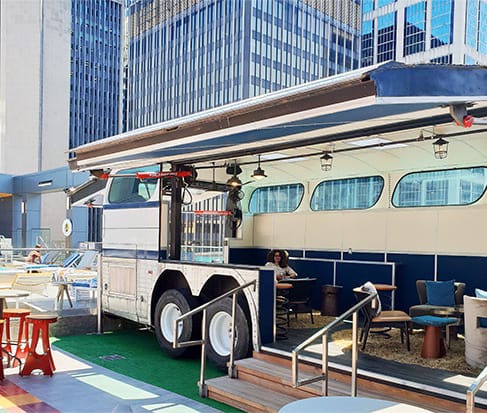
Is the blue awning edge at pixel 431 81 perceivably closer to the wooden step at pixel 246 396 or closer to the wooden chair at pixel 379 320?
the wooden chair at pixel 379 320

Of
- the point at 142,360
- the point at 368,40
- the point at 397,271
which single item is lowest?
the point at 142,360

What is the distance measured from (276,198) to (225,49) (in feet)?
211

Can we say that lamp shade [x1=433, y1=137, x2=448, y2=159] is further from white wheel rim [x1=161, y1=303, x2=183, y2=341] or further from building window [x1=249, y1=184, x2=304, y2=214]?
white wheel rim [x1=161, y1=303, x2=183, y2=341]

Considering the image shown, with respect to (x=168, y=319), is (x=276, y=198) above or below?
above

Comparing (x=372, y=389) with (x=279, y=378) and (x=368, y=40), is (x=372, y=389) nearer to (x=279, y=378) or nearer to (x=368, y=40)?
(x=279, y=378)

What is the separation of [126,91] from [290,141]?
3367 inches

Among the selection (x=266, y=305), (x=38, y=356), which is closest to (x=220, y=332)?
(x=266, y=305)

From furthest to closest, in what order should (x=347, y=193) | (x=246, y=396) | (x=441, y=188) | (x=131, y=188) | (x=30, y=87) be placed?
(x=30, y=87), (x=347, y=193), (x=131, y=188), (x=441, y=188), (x=246, y=396)

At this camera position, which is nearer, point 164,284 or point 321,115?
point 321,115

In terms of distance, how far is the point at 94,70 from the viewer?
265 ft

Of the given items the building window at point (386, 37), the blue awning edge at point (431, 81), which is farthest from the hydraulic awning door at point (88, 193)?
the building window at point (386, 37)

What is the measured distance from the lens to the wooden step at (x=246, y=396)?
5379 millimetres

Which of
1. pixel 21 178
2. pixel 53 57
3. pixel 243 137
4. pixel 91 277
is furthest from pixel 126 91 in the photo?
pixel 243 137

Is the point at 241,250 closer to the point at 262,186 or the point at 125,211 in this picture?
the point at 262,186
